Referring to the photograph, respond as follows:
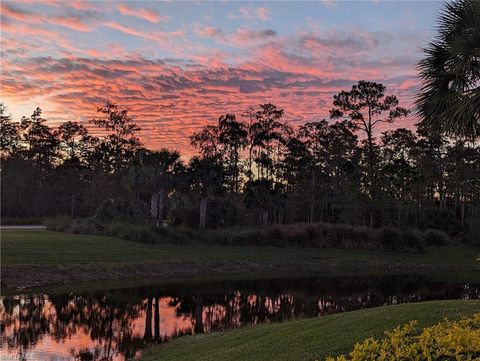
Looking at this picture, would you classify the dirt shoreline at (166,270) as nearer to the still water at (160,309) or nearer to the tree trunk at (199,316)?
the still water at (160,309)

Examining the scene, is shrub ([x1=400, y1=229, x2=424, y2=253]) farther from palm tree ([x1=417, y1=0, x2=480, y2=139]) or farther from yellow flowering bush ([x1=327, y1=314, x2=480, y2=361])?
yellow flowering bush ([x1=327, y1=314, x2=480, y2=361])

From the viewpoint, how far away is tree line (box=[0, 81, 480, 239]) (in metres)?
41.0

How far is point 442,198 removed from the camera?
66312mm

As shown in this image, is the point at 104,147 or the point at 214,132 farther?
the point at 104,147

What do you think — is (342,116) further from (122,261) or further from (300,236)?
(122,261)

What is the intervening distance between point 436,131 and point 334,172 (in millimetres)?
47560

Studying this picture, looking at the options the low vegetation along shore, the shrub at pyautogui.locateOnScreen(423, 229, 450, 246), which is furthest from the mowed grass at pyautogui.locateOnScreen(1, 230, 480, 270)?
the shrub at pyautogui.locateOnScreen(423, 229, 450, 246)

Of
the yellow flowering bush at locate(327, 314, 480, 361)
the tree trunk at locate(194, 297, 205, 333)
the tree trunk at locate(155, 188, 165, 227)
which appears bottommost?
the tree trunk at locate(194, 297, 205, 333)

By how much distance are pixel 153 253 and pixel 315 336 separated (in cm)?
1939

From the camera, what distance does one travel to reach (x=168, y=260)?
25.5 metres

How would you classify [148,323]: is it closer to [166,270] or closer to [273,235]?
[166,270]

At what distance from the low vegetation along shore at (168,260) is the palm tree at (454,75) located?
15412mm

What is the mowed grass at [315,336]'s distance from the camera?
7555 mm

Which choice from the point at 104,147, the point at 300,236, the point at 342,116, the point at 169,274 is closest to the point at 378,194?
the point at 342,116
